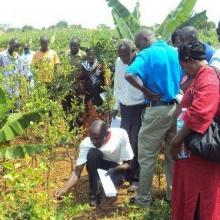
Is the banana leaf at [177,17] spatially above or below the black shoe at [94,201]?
above

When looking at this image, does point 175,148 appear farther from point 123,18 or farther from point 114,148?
point 123,18

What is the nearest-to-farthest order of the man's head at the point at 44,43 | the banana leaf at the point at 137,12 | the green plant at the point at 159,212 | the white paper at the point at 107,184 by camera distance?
1. the white paper at the point at 107,184
2. the green plant at the point at 159,212
3. the man's head at the point at 44,43
4. the banana leaf at the point at 137,12

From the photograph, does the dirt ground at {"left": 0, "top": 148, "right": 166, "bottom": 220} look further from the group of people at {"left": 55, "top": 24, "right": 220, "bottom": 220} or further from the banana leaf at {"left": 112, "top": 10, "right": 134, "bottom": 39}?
the banana leaf at {"left": 112, "top": 10, "right": 134, "bottom": 39}

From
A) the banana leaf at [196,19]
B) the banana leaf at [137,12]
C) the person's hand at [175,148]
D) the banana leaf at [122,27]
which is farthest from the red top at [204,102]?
the banana leaf at [137,12]

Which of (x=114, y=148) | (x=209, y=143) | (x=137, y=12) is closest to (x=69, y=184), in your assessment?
(x=114, y=148)

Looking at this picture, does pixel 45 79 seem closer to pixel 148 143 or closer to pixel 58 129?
pixel 58 129

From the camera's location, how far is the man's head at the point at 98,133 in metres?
4.97

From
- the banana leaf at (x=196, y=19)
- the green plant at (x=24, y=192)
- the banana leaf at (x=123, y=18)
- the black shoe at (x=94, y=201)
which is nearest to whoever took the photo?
the green plant at (x=24, y=192)

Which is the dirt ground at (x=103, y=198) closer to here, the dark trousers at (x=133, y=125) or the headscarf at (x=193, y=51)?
the dark trousers at (x=133, y=125)

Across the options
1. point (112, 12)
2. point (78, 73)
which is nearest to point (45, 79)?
point (78, 73)

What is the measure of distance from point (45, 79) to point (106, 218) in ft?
8.21

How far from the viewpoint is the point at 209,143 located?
3371 millimetres

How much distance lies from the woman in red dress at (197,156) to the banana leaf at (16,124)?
137cm

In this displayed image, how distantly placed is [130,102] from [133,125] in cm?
27
